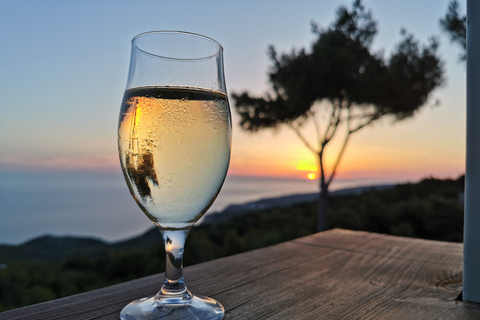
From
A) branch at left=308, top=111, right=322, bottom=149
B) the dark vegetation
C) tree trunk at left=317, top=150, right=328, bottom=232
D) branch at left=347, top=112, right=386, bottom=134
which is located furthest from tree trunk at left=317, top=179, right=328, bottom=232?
branch at left=347, top=112, right=386, bottom=134

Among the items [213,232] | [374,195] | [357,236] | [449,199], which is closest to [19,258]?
[213,232]

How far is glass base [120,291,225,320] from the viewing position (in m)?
0.62

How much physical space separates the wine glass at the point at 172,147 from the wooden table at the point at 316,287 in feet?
0.29

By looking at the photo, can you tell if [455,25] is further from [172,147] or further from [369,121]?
[172,147]

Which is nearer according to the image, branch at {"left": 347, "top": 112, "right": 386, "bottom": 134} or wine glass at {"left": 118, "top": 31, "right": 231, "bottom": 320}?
wine glass at {"left": 118, "top": 31, "right": 231, "bottom": 320}

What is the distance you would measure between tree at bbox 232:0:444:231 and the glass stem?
8.99 meters

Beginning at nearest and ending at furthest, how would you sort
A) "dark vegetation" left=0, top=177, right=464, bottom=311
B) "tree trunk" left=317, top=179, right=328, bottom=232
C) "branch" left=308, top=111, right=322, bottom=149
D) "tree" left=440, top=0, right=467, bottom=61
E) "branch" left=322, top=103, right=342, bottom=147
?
"dark vegetation" left=0, top=177, right=464, bottom=311 → "tree" left=440, top=0, right=467, bottom=61 → "tree trunk" left=317, top=179, right=328, bottom=232 → "branch" left=322, top=103, right=342, bottom=147 → "branch" left=308, top=111, right=322, bottom=149

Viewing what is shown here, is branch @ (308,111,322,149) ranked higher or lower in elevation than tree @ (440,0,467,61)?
lower

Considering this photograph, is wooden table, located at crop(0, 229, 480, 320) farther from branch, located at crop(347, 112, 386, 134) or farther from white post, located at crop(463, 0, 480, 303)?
branch, located at crop(347, 112, 386, 134)

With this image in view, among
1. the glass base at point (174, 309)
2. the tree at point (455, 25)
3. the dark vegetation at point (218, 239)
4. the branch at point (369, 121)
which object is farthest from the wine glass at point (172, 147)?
the branch at point (369, 121)

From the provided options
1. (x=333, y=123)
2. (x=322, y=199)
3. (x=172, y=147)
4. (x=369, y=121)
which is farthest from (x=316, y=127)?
(x=172, y=147)

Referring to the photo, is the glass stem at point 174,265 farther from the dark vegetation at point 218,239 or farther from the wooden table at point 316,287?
the dark vegetation at point 218,239

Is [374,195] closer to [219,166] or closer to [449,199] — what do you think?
[449,199]

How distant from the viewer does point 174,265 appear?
666 millimetres
